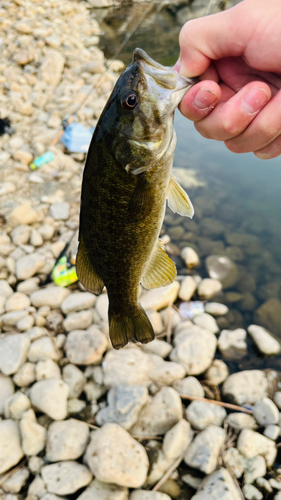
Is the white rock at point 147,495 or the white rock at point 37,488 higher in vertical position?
the white rock at point 147,495

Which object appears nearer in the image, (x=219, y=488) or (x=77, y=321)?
(x=219, y=488)

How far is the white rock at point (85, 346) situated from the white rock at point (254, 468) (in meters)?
1.76

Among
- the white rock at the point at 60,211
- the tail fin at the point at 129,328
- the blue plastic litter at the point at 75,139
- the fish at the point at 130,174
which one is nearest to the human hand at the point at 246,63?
the fish at the point at 130,174

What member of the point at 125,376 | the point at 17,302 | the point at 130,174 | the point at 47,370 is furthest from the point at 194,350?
the point at 130,174

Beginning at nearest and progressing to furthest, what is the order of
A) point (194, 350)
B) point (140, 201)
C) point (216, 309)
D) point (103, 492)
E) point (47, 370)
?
point (140, 201), point (103, 492), point (47, 370), point (194, 350), point (216, 309)

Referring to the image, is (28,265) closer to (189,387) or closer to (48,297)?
(48,297)

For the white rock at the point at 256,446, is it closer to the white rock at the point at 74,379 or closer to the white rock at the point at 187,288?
the white rock at the point at 74,379

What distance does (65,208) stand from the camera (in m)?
5.43

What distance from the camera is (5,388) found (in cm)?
314

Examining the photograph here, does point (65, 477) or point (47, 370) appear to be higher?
point (65, 477)

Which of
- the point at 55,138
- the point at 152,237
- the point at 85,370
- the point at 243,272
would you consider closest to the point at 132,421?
the point at 85,370

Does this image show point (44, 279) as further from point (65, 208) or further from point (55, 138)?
point (55, 138)

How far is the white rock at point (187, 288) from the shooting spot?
4625 millimetres

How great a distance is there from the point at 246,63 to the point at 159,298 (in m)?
2.99
